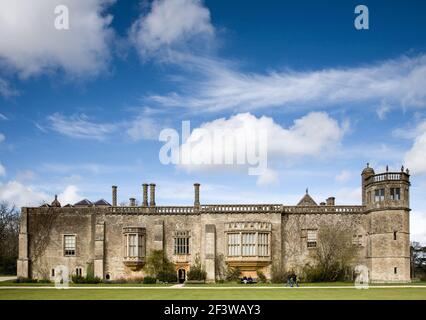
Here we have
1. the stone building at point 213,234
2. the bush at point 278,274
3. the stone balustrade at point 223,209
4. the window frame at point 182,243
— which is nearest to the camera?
the stone building at point 213,234

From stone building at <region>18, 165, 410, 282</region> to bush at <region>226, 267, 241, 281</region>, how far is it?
1.49 feet

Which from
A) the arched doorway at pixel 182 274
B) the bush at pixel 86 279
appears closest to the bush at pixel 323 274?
the arched doorway at pixel 182 274

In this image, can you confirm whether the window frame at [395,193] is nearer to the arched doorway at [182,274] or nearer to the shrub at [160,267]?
the arched doorway at [182,274]

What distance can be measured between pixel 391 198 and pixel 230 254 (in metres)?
12.9

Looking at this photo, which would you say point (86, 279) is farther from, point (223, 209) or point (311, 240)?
point (311, 240)

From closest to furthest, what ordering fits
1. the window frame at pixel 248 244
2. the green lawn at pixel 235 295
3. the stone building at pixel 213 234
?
the green lawn at pixel 235 295 → the stone building at pixel 213 234 → the window frame at pixel 248 244

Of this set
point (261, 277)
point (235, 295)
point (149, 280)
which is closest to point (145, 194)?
point (149, 280)

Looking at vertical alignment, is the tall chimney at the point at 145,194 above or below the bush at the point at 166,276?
above

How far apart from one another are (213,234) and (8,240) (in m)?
31.9

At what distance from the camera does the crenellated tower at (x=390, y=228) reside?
131 ft

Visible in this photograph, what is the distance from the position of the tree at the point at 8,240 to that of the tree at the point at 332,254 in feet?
105

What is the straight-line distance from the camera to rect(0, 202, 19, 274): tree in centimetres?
5606

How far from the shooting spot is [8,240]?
63.1 metres

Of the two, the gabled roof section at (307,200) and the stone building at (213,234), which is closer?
the stone building at (213,234)
